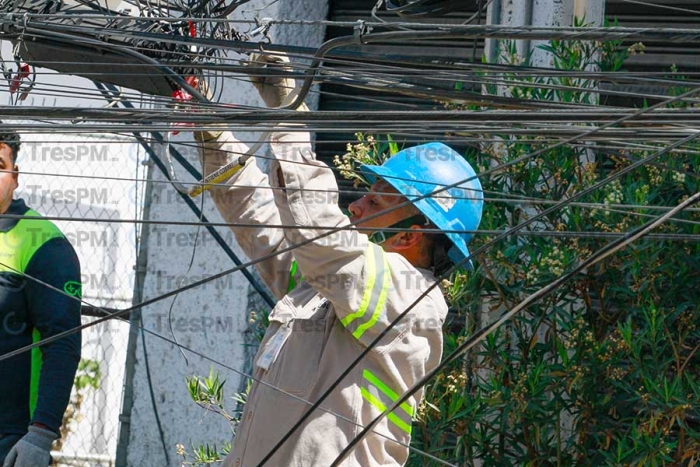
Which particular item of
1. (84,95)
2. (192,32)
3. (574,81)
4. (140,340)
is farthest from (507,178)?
(140,340)

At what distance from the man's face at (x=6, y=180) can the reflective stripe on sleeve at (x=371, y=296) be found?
6.20 ft

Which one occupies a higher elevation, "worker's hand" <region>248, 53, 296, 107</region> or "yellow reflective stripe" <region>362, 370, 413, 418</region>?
"worker's hand" <region>248, 53, 296, 107</region>

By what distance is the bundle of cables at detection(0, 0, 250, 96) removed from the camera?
11.1ft

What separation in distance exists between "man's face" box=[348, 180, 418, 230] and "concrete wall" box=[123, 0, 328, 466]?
2.29 meters

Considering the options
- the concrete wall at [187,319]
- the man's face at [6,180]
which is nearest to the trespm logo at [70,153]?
the concrete wall at [187,319]

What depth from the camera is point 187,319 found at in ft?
18.2

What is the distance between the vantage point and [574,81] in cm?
444

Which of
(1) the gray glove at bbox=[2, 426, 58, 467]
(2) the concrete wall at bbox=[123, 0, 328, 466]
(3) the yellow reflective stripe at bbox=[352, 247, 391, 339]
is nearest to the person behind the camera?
(3) the yellow reflective stripe at bbox=[352, 247, 391, 339]

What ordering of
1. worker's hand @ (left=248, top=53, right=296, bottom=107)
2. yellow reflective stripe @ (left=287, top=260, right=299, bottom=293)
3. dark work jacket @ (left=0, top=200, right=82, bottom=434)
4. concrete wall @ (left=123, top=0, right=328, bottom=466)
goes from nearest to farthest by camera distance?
worker's hand @ (left=248, top=53, right=296, bottom=107) → yellow reflective stripe @ (left=287, top=260, right=299, bottom=293) → dark work jacket @ (left=0, top=200, right=82, bottom=434) → concrete wall @ (left=123, top=0, right=328, bottom=466)

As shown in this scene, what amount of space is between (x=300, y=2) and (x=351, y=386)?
312 centimetres

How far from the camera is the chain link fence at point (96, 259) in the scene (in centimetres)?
643

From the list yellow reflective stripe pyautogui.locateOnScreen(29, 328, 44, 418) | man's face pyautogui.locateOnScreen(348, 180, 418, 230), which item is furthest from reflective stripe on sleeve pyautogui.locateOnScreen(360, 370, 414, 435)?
yellow reflective stripe pyautogui.locateOnScreen(29, 328, 44, 418)

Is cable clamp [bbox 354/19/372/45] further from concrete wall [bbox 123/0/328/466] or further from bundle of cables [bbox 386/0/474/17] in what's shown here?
concrete wall [bbox 123/0/328/466]

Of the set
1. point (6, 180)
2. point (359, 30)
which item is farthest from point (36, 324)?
point (359, 30)
